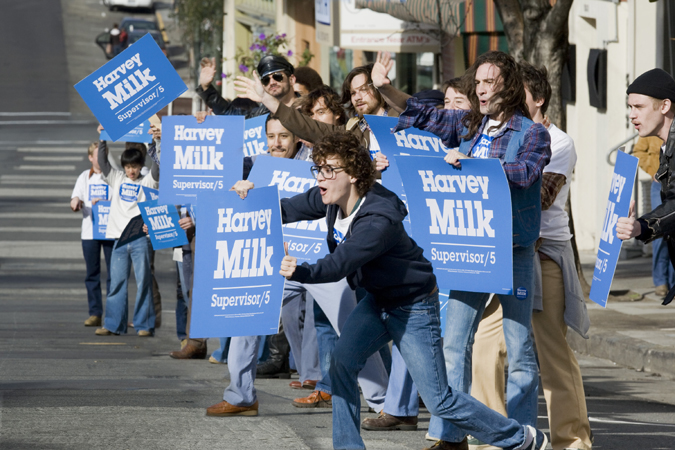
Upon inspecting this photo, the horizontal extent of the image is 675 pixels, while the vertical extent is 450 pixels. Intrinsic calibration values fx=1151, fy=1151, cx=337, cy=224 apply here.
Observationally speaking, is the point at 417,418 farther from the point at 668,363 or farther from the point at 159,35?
the point at 159,35

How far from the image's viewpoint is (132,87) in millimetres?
8195

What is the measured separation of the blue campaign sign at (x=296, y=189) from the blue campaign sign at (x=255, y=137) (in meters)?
0.94

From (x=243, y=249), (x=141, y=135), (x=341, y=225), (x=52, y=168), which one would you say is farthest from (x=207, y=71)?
(x=52, y=168)

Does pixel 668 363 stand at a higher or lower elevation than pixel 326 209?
lower

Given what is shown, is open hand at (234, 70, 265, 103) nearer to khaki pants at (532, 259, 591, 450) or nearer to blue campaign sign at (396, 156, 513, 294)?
blue campaign sign at (396, 156, 513, 294)

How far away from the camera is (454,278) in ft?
17.7

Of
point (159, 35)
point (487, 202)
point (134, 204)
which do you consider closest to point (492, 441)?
point (487, 202)

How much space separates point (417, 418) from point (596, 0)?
35.3 ft

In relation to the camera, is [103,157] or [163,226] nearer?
[163,226]

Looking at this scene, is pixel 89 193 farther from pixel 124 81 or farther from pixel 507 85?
pixel 507 85

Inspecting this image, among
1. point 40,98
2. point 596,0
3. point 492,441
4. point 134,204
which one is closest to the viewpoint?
point 492,441

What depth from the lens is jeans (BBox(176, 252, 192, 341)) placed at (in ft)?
31.5

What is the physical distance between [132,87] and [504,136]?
3.58m

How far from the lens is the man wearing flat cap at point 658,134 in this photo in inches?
196
